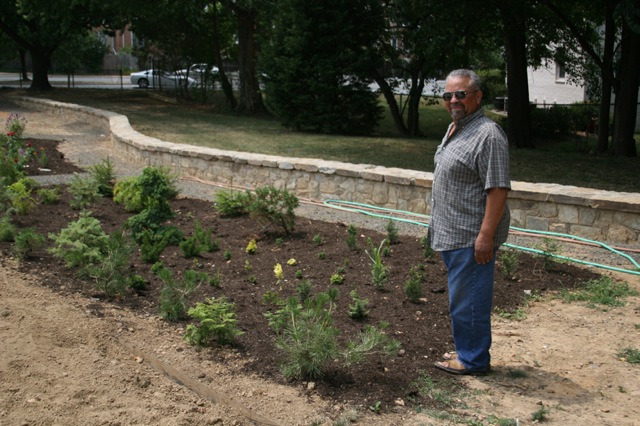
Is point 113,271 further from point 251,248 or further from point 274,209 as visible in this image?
point 274,209

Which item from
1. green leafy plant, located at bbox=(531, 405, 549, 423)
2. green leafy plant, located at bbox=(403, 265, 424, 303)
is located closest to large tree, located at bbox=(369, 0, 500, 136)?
green leafy plant, located at bbox=(403, 265, 424, 303)

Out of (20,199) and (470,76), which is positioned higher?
(470,76)

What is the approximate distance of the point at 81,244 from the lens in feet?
20.5

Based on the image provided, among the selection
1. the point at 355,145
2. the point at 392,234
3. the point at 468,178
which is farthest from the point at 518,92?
the point at 468,178

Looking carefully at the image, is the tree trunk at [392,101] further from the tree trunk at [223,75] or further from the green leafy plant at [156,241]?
the green leafy plant at [156,241]

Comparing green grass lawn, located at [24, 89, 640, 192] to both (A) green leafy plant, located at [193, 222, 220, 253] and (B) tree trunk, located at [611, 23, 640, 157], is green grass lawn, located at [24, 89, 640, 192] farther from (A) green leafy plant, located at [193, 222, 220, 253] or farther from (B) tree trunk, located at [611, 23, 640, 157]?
(A) green leafy plant, located at [193, 222, 220, 253]

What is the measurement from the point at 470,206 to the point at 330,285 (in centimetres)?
207

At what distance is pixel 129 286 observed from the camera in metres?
5.97

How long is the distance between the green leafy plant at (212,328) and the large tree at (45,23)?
2120cm

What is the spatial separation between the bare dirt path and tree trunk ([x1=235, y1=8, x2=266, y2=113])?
18.9m

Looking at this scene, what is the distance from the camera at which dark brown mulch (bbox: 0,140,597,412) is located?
4582 mm

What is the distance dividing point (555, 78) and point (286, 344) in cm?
2779

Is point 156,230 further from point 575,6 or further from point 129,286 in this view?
point 575,6

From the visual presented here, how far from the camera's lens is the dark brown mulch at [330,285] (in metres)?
4.58
